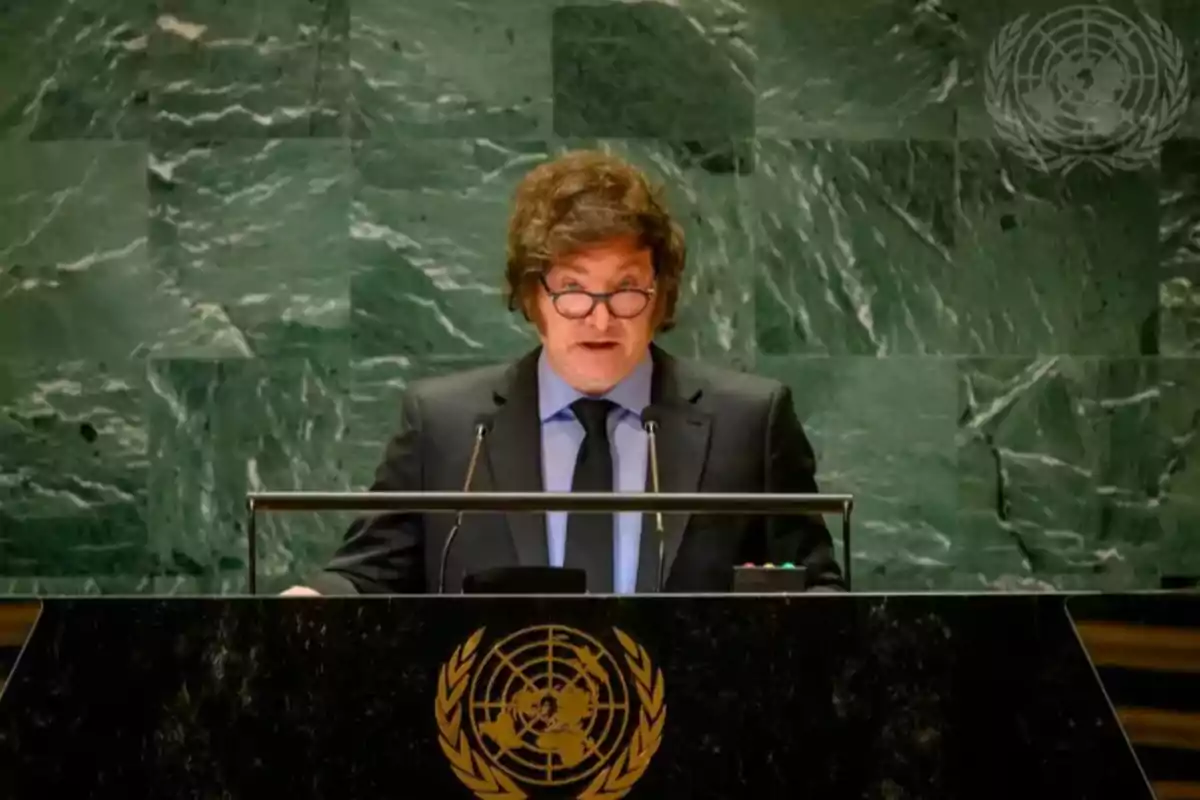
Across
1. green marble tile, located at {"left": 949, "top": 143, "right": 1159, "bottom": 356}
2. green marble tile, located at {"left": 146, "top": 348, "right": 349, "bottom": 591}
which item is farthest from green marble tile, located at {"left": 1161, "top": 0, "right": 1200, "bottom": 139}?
green marble tile, located at {"left": 146, "top": 348, "right": 349, "bottom": 591}

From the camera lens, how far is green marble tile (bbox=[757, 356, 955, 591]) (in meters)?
3.78

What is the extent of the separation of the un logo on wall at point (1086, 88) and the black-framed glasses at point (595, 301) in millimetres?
1495

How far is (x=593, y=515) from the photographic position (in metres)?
2.53

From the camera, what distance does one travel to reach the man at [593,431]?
2520 millimetres

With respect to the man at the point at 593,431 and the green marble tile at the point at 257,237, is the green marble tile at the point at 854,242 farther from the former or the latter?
the green marble tile at the point at 257,237

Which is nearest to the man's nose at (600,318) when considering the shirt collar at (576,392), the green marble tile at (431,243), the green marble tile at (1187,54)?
the shirt collar at (576,392)

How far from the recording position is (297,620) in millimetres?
1631

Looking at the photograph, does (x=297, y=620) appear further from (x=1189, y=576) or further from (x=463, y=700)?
(x=1189, y=576)

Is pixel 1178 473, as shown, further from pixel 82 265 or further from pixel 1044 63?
pixel 82 265

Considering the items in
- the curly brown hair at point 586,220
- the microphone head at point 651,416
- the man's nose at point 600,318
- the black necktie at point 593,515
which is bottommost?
the black necktie at point 593,515

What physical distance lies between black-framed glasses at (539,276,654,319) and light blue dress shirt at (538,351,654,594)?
11 cm

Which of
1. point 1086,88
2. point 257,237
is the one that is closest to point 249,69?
point 257,237

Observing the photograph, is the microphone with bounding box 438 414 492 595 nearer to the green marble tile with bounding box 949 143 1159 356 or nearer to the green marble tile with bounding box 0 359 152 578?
the green marble tile with bounding box 0 359 152 578

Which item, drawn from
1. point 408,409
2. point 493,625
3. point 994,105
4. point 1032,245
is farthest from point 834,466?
point 493,625
